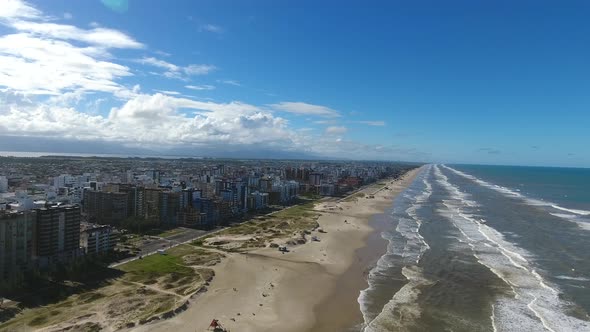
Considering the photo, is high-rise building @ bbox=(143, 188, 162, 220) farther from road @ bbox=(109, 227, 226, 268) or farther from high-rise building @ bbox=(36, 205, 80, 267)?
high-rise building @ bbox=(36, 205, 80, 267)

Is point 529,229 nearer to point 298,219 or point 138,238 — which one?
point 298,219

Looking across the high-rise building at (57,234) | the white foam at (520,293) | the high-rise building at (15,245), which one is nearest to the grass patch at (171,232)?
the high-rise building at (57,234)

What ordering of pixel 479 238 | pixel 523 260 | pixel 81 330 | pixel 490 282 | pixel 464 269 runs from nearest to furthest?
pixel 81 330 → pixel 490 282 → pixel 464 269 → pixel 523 260 → pixel 479 238

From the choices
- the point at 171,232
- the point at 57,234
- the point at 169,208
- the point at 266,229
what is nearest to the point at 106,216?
the point at 169,208

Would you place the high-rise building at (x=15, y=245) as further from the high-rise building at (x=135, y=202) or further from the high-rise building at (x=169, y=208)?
the high-rise building at (x=135, y=202)

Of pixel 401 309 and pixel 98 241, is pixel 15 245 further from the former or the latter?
pixel 401 309

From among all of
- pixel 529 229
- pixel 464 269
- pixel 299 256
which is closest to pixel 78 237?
pixel 299 256

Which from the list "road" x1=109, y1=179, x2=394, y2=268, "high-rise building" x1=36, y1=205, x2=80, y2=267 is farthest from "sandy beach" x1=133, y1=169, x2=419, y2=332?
"high-rise building" x1=36, y1=205, x2=80, y2=267
